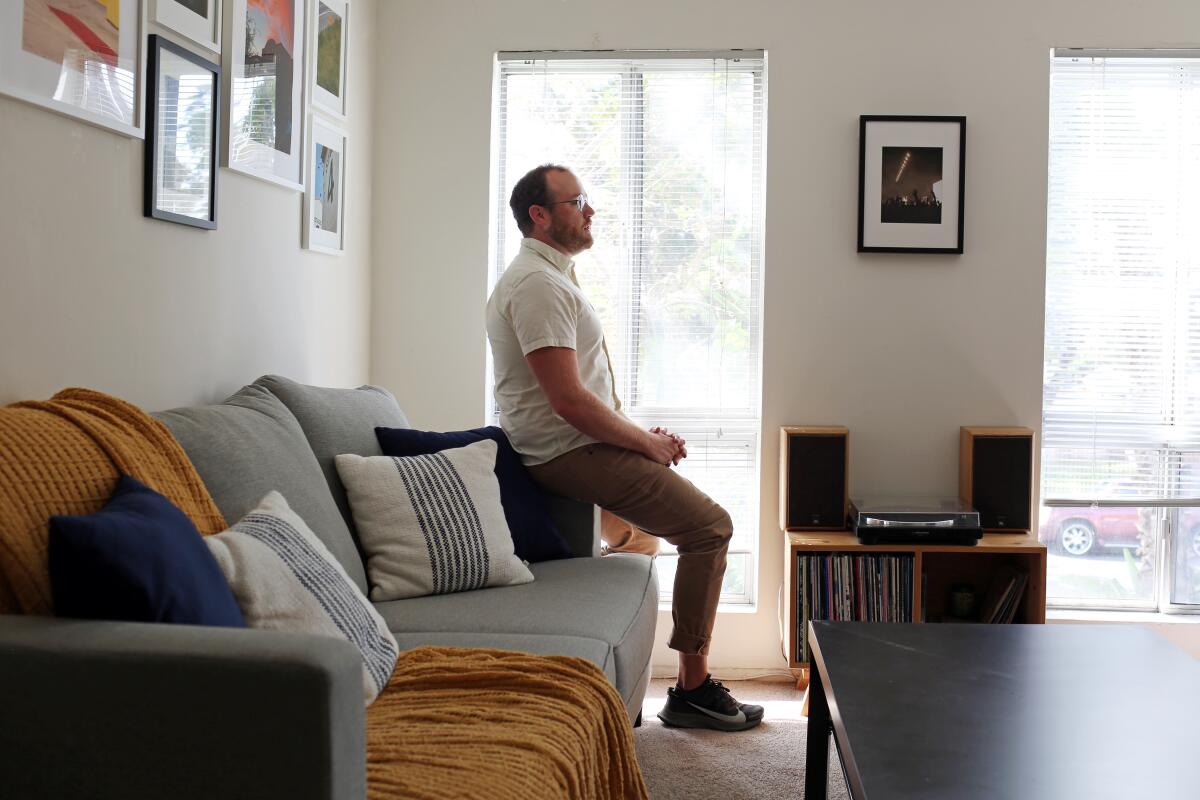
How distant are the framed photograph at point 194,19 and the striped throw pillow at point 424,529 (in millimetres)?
986

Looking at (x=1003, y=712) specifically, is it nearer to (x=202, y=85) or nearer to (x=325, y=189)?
(x=202, y=85)

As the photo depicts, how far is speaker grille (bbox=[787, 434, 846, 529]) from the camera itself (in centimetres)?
351

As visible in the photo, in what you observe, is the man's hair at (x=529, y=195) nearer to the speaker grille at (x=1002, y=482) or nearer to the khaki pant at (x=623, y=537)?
the khaki pant at (x=623, y=537)

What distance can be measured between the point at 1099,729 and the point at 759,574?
2.06 meters

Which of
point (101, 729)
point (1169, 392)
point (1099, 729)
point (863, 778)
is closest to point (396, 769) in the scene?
point (101, 729)

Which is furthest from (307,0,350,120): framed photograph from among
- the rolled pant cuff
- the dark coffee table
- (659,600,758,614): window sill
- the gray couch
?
the gray couch

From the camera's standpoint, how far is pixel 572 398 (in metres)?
2.73

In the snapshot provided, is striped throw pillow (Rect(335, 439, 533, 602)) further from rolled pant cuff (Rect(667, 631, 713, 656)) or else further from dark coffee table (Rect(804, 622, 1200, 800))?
dark coffee table (Rect(804, 622, 1200, 800))

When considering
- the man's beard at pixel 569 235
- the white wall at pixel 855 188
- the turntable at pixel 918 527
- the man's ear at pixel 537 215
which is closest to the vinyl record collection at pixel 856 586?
the turntable at pixel 918 527

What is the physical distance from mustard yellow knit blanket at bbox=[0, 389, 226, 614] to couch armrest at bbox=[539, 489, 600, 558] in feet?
4.04

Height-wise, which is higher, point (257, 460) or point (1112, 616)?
point (257, 460)

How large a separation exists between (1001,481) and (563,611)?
6.33ft

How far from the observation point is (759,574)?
12.3 feet

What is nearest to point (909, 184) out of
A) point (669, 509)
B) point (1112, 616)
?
point (669, 509)
